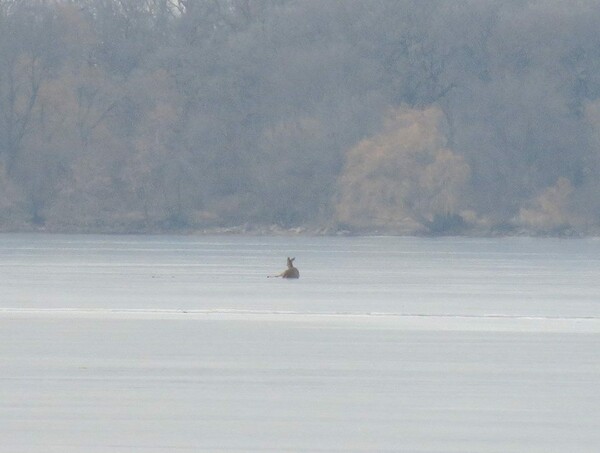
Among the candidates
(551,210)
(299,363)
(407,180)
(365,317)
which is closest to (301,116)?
(407,180)

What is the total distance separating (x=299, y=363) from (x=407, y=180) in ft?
151

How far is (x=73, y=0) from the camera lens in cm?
6825

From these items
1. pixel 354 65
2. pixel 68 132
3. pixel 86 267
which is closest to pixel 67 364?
pixel 86 267

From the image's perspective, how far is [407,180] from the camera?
60.4 m

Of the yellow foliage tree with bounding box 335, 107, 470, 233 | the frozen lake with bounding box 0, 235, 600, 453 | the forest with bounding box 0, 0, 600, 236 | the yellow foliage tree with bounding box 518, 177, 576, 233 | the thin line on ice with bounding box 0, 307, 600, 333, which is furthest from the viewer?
the forest with bounding box 0, 0, 600, 236

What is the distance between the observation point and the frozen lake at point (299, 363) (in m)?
10.8

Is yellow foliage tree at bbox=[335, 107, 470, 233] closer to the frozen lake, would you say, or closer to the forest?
A: the forest

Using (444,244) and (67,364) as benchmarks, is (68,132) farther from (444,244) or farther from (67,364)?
(67,364)

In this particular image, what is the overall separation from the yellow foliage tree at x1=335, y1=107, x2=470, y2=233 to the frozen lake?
100ft

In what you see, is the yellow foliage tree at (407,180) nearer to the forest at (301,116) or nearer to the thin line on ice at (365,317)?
the forest at (301,116)

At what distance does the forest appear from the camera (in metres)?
61.8

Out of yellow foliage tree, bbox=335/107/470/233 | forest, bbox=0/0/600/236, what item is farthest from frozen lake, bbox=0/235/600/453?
forest, bbox=0/0/600/236

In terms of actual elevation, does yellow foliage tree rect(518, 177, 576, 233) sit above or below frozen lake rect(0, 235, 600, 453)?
above

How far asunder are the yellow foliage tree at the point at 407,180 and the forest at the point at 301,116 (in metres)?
0.07
